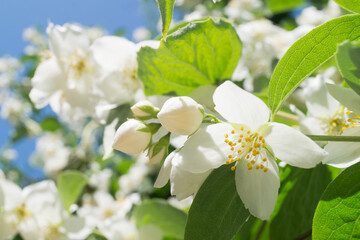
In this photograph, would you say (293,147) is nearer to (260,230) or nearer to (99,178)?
(260,230)

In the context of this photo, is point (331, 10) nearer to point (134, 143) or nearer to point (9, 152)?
point (134, 143)

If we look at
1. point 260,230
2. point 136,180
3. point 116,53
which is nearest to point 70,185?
point 116,53

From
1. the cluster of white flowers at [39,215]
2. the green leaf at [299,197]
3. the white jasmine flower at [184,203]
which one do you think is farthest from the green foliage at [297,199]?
the cluster of white flowers at [39,215]

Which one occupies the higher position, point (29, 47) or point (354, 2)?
point (354, 2)

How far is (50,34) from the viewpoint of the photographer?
38.9 inches

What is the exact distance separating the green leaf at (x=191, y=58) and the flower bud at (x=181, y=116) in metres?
0.21

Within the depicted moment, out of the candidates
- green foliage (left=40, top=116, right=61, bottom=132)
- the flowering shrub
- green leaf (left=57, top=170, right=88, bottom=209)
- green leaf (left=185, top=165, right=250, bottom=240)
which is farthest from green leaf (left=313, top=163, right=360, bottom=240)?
green foliage (left=40, top=116, right=61, bottom=132)

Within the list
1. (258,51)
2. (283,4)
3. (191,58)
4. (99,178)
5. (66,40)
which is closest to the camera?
(191,58)

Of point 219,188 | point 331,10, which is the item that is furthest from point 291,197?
point 331,10

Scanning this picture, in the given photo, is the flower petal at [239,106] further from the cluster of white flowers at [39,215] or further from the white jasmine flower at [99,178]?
the white jasmine flower at [99,178]

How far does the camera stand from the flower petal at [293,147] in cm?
54

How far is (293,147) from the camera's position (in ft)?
1.85

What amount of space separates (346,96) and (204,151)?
0.22m

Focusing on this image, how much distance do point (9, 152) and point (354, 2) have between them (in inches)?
179
